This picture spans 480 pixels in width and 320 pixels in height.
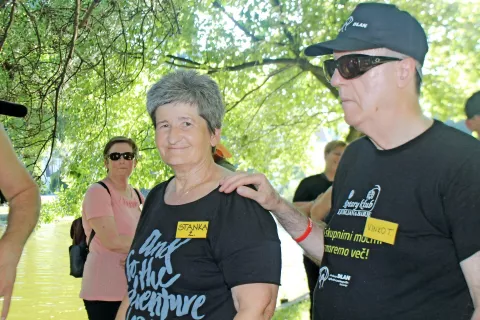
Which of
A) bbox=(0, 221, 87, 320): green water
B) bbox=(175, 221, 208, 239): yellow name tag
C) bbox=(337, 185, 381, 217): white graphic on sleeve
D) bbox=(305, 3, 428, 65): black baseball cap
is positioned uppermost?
bbox=(305, 3, 428, 65): black baseball cap

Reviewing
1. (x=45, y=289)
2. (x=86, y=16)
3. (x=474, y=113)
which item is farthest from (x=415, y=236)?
(x=45, y=289)

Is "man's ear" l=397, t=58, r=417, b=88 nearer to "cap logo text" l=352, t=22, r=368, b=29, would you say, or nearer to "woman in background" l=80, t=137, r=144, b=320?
"cap logo text" l=352, t=22, r=368, b=29

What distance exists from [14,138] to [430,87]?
722 cm

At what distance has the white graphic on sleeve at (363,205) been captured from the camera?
2.17 m

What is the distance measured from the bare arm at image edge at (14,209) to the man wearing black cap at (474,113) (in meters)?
3.07

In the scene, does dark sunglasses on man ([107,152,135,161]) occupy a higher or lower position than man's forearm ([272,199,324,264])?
lower

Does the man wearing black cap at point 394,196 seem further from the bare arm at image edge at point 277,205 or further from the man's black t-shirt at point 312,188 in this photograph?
the man's black t-shirt at point 312,188

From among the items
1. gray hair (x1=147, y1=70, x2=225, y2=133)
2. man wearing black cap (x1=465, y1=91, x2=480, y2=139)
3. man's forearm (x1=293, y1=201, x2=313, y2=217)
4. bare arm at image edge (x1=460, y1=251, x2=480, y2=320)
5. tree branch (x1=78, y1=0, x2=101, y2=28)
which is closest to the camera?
bare arm at image edge (x1=460, y1=251, x2=480, y2=320)

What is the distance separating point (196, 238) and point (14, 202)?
2.05ft

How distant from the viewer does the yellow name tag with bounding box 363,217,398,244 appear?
2.09 metres

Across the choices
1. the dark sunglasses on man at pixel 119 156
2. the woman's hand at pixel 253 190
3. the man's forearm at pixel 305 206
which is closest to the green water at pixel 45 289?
the man's forearm at pixel 305 206

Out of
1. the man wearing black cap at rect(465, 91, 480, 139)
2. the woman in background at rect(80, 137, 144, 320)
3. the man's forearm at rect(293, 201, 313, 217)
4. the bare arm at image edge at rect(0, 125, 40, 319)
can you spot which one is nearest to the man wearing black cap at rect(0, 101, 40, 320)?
the bare arm at image edge at rect(0, 125, 40, 319)

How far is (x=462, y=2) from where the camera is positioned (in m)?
11.5

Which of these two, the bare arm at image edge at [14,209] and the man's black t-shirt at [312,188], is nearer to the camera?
the bare arm at image edge at [14,209]
